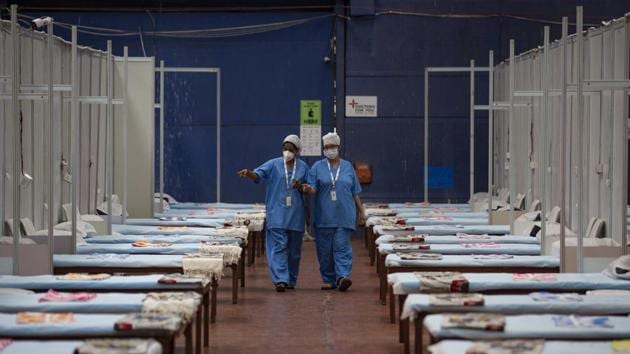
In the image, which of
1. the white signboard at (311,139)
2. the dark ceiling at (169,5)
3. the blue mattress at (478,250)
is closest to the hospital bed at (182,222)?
the blue mattress at (478,250)

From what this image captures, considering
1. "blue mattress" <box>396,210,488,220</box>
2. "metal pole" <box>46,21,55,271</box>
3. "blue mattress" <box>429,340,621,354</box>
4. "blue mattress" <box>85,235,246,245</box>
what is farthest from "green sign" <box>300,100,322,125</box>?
"blue mattress" <box>429,340,621,354</box>

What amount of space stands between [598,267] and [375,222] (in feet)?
13.6

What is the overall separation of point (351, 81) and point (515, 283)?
9.87 metres

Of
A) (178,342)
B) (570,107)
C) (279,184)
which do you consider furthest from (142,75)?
(178,342)

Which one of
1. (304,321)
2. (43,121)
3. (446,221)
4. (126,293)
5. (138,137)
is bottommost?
(304,321)

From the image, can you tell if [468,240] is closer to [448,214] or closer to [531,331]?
[448,214]

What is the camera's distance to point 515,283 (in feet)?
25.8

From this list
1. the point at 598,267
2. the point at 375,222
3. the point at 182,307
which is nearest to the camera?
the point at 182,307

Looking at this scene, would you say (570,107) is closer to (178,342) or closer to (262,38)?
(178,342)

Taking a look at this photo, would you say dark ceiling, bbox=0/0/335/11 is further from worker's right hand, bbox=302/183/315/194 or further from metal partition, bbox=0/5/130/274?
worker's right hand, bbox=302/183/315/194

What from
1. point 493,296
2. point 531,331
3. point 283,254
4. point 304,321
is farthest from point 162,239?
point 531,331

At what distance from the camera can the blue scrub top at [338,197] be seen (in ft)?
38.0

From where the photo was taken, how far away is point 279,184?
11.7 meters

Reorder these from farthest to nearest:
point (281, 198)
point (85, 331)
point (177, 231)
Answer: point (177, 231) < point (281, 198) < point (85, 331)
